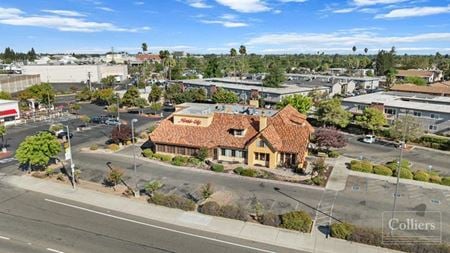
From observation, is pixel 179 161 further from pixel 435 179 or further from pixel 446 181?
pixel 446 181

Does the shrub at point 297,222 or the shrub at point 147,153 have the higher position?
the shrub at point 147,153

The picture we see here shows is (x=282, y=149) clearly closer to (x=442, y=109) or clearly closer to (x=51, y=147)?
(x=51, y=147)

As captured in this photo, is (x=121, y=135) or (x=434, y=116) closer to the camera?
(x=121, y=135)

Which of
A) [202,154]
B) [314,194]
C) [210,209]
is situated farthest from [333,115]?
[210,209]

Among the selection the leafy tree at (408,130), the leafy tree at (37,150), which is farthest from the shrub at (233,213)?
the leafy tree at (408,130)

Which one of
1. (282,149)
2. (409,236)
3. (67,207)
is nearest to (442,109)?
(282,149)

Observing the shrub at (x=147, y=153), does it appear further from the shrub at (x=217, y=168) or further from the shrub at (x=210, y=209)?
the shrub at (x=210, y=209)
